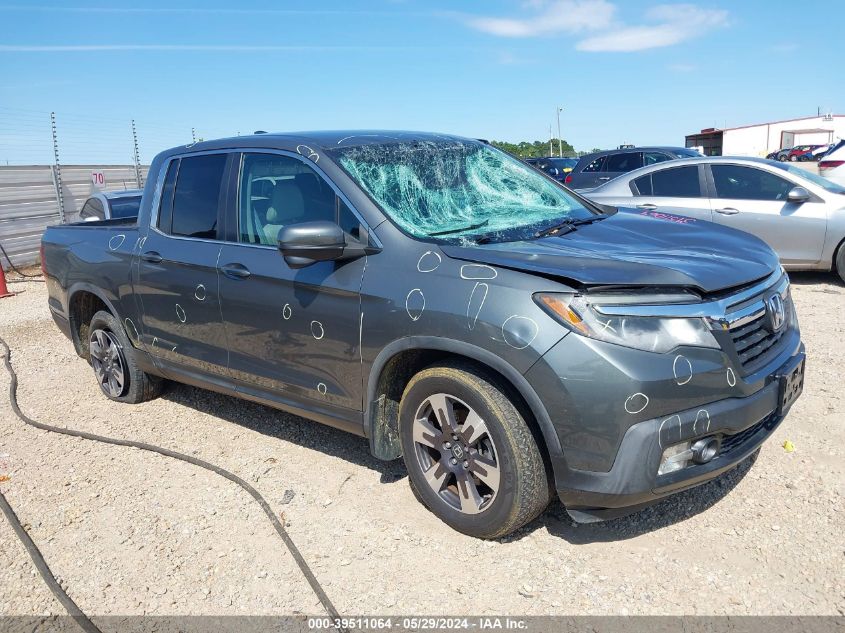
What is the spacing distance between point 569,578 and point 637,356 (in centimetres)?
102

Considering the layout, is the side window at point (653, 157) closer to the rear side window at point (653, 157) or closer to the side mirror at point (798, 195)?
the rear side window at point (653, 157)

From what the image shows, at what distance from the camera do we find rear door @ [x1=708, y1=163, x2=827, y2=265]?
808 centimetres

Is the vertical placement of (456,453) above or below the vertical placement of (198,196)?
below

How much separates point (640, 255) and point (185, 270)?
104 inches

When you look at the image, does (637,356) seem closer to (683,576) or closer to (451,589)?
(683,576)

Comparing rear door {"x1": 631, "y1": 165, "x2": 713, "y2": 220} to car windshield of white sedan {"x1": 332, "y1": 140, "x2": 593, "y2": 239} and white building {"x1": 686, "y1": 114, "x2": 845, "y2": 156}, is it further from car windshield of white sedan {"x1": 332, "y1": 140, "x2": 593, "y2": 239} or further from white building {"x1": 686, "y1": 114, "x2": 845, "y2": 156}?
white building {"x1": 686, "y1": 114, "x2": 845, "y2": 156}

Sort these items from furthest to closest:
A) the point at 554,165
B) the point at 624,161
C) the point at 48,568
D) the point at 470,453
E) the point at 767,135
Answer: the point at 767,135 < the point at 554,165 < the point at 624,161 < the point at 48,568 < the point at 470,453

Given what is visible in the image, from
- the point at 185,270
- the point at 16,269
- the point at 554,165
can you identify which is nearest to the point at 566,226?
the point at 185,270

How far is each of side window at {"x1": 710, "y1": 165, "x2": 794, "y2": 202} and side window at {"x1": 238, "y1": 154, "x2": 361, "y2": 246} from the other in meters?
6.24

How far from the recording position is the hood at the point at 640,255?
2.86 m

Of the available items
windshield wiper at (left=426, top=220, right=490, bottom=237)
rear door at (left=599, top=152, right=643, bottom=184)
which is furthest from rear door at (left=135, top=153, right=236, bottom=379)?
rear door at (left=599, top=152, right=643, bottom=184)

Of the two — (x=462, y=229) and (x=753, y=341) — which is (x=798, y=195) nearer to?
(x=753, y=341)

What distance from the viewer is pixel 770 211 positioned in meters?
8.20

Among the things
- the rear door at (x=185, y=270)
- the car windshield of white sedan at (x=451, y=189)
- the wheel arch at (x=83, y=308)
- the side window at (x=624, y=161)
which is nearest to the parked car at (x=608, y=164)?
the side window at (x=624, y=161)
